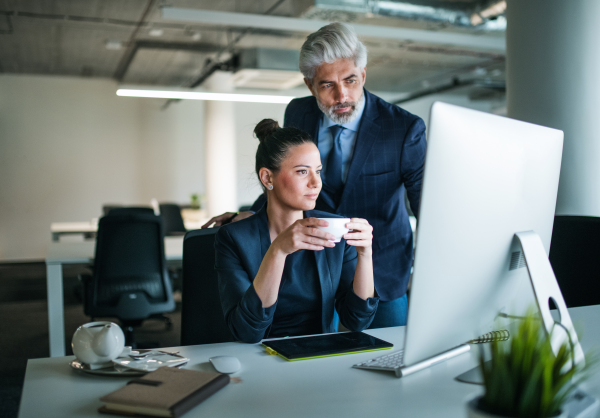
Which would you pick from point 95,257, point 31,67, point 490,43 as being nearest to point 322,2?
point 490,43

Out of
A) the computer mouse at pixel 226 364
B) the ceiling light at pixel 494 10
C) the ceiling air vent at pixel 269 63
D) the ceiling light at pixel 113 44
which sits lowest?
the computer mouse at pixel 226 364

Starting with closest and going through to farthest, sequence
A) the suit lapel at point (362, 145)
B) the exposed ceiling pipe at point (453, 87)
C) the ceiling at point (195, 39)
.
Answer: the suit lapel at point (362, 145) → the ceiling at point (195, 39) → the exposed ceiling pipe at point (453, 87)

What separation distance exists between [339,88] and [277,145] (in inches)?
11.9

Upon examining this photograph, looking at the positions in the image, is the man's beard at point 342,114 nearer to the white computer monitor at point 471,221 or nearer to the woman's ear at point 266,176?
the woman's ear at point 266,176

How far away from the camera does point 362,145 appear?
1.84 m

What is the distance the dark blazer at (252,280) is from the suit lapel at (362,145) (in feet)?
0.92

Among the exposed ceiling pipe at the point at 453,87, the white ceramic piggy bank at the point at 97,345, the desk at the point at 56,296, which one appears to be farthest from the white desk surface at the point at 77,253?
the exposed ceiling pipe at the point at 453,87

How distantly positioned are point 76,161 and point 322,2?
6.70 metres

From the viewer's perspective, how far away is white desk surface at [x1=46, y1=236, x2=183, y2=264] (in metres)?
3.49

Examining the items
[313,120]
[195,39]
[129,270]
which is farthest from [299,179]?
[195,39]

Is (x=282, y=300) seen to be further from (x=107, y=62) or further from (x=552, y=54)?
(x=107, y=62)

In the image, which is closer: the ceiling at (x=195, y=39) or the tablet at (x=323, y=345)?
the tablet at (x=323, y=345)

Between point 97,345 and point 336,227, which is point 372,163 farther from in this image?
point 97,345

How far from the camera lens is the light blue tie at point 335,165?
189 cm
